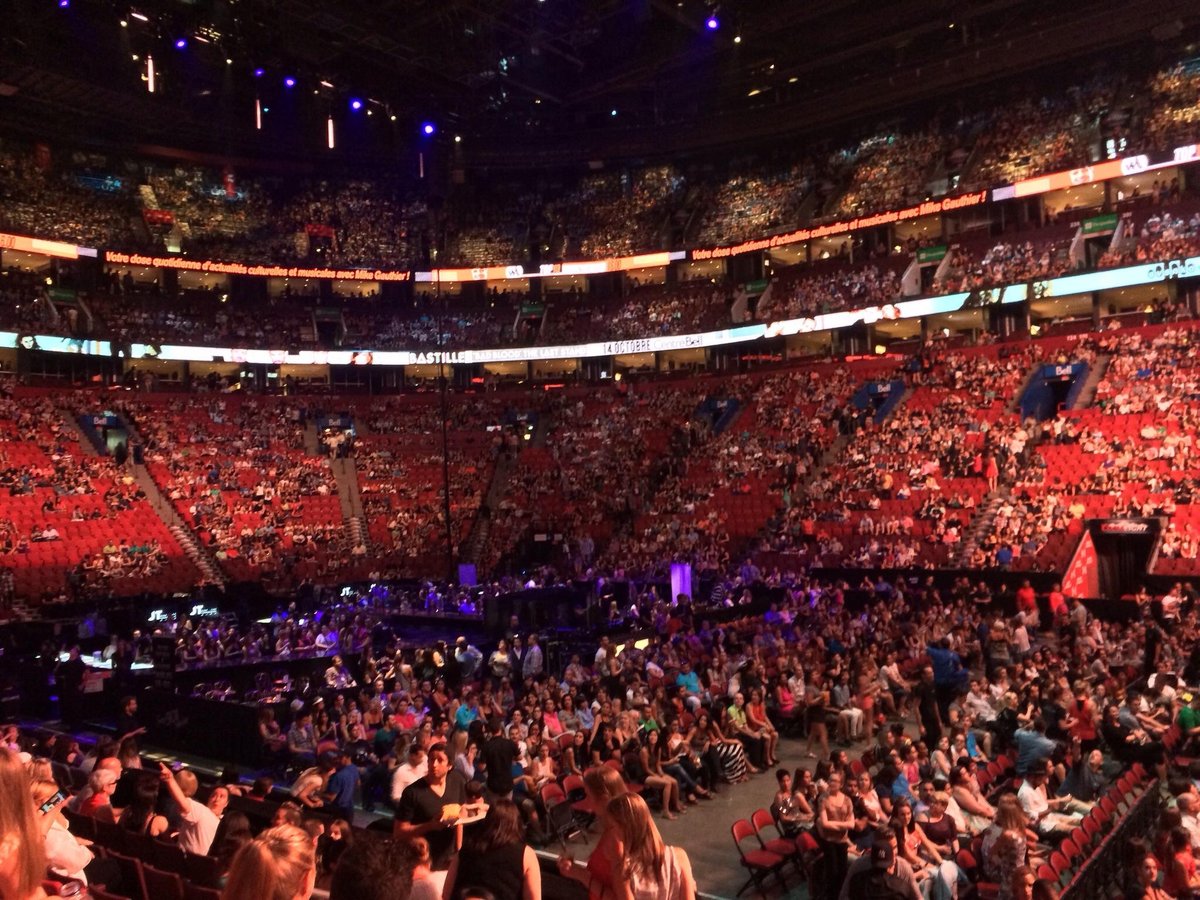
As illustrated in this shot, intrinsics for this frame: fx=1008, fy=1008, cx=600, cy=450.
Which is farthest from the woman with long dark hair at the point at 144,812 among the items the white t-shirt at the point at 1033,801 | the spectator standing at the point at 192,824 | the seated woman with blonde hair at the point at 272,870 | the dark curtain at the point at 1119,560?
the dark curtain at the point at 1119,560

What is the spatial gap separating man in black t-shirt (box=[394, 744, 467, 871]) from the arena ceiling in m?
32.0

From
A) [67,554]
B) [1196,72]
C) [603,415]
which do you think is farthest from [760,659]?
[1196,72]

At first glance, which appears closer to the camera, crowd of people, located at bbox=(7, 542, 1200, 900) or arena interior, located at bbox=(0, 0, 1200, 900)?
crowd of people, located at bbox=(7, 542, 1200, 900)

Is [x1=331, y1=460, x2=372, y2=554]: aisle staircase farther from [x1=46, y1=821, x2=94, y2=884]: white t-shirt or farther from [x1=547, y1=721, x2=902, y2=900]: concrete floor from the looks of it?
[x1=46, y1=821, x2=94, y2=884]: white t-shirt

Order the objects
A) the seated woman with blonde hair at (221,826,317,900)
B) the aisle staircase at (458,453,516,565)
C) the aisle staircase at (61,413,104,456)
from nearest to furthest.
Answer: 1. the seated woman with blonde hair at (221,826,317,900)
2. the aisle staircase at (61,413,104,456)
3. the aisle staircase at (458,453,516,565)

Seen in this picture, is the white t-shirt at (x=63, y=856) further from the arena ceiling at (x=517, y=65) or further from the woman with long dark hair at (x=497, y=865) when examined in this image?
the arena ceiling at (x=517, y=65)

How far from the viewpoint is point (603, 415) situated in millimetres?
42125

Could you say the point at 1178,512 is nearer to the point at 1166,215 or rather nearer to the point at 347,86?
the point at 1166,215

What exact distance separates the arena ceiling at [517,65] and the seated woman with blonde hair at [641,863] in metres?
33.4

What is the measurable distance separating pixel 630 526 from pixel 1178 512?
16.5 metres

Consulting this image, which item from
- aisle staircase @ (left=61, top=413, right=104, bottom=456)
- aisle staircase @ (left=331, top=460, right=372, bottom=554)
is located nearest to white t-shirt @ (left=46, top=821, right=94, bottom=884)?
aisle staircase @ (left=331, top=460, right=372, bottom=554)

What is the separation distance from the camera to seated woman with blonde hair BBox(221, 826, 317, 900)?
272cm

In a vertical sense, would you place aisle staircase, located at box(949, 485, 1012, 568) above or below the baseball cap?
above

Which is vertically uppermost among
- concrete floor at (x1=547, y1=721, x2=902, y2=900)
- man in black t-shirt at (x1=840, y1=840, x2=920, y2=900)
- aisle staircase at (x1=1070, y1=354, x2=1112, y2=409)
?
aisle staircase at (x1=1070, y1=354, x2=1112, y2=409)
